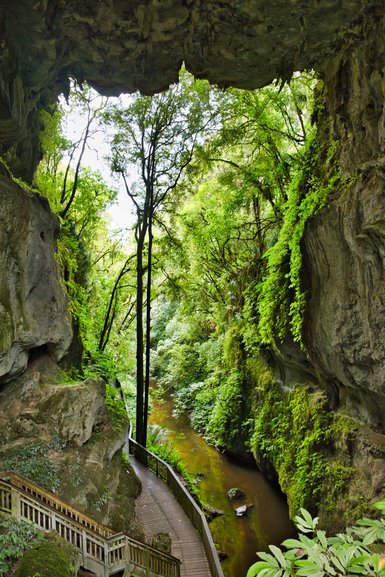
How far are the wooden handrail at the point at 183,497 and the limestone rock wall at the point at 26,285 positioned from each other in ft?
19.1

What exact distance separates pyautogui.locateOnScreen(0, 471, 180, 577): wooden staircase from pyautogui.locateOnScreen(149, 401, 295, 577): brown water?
388cm

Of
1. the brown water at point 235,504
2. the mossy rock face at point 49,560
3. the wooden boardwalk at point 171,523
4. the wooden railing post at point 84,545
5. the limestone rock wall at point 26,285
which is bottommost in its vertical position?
the brown water at point 235,504

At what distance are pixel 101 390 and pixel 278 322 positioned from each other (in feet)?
22.8

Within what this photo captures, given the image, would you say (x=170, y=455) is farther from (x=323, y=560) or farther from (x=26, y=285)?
(x=323, y=560)

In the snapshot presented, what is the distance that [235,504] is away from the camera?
14.8 metres

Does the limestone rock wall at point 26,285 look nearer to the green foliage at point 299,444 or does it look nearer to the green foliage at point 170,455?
the green foliage at point 170,455

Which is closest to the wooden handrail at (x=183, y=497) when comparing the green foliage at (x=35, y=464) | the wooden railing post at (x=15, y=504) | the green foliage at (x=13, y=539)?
the green foliage at (x=35, y=464)

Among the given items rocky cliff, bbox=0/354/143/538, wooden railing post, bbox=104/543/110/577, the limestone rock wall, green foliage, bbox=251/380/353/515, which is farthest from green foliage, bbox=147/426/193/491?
the limestone rock wall

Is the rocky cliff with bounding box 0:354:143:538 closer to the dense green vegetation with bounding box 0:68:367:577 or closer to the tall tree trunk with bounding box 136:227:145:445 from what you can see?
the dense green vegetation with bounding box 0:68:367:577

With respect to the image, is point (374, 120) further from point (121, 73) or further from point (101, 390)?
point (101, 390)

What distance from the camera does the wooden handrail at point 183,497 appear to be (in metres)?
9.00

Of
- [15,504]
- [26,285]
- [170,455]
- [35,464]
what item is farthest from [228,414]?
[15,504]

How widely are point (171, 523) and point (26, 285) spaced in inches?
323

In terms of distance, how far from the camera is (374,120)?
9.41 m
